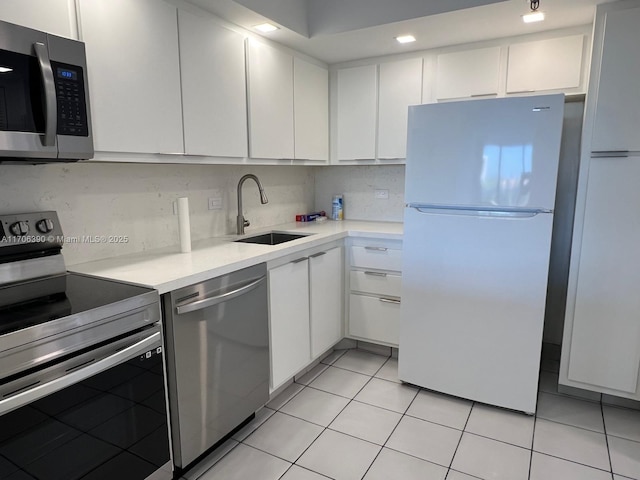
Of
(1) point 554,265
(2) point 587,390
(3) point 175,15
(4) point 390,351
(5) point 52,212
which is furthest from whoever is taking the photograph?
(4) point 390,351

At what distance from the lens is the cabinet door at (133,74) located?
1.60 meters

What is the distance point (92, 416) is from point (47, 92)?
105cm

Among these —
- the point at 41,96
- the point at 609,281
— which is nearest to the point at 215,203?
the point at 41,96

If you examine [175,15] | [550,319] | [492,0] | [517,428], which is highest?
[492,0]

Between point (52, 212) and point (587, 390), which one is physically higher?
point (52, 212)

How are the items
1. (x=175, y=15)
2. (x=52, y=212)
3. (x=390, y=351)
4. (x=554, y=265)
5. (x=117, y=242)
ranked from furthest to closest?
(x=390, y=351)
(x=554, y=265)
(x=117, y=242)
(x=175, y=15)
(x=52, y=212)

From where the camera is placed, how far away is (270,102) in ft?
8.38

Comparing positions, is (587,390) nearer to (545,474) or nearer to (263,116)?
(545,474)

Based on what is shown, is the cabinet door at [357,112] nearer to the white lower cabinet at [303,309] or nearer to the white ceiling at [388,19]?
the white ceiling at [388,19]

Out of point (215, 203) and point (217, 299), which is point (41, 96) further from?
point (215, 203)

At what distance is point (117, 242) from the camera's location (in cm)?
204

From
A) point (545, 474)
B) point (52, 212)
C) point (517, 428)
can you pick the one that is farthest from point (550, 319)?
point (52, 212)

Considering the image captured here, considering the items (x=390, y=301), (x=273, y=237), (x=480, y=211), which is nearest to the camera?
(x=480, y=211)

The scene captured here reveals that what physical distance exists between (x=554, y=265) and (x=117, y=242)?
2.70 meters
